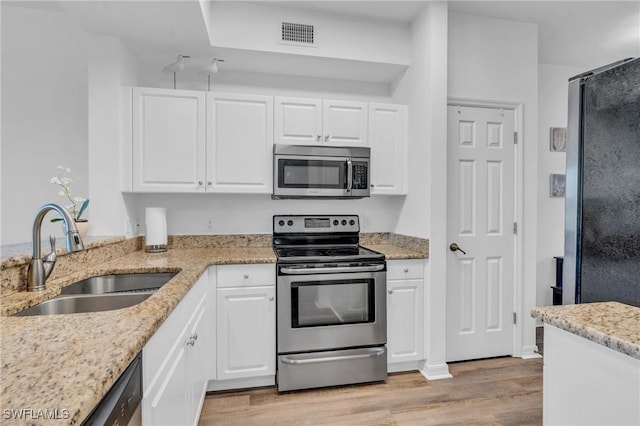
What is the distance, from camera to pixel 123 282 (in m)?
1.86

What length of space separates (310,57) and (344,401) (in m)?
2.47

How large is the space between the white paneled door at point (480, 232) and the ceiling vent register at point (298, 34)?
124cm

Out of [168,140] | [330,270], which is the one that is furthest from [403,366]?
[168,140]

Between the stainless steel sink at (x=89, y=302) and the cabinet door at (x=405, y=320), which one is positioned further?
the cabinet door at (x=405, y=320)

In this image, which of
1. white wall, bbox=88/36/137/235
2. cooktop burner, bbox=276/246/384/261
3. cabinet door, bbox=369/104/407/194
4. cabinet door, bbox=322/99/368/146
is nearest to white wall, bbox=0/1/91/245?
white wall, bbox=88/36/137/235

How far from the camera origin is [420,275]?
2.51 m

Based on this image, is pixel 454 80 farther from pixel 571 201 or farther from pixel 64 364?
pixel 64 364

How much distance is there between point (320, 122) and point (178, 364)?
196 cm

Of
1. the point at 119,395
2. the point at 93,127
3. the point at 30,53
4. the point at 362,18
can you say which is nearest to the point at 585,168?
the point at 119,395

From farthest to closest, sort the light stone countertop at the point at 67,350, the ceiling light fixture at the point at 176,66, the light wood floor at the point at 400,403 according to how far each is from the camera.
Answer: the ceiling light fixture at the point at 176,66 → the light wood floor at the point at 400,403 → the light stone countertop at the point at 67,350

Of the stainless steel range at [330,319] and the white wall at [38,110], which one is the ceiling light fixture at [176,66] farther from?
the stainless steel range at [330,319]

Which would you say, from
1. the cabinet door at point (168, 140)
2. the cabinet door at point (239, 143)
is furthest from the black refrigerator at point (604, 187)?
the cabinet door at point (168, 140)

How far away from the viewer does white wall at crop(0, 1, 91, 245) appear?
242 centimetres

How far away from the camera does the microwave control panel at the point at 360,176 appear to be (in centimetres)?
265
